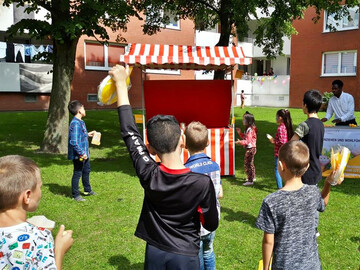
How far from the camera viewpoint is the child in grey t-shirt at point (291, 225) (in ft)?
7.72

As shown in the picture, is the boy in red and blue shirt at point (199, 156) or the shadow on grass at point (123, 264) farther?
the shadow on grass at point (123, 264)

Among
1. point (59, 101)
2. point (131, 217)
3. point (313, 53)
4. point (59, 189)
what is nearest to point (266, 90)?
point (313, 53)

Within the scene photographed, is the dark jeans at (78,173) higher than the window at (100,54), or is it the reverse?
the window at (100,54)

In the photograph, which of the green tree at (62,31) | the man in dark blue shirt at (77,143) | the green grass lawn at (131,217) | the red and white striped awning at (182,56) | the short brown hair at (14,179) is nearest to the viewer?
the short brown hair at (14,179)

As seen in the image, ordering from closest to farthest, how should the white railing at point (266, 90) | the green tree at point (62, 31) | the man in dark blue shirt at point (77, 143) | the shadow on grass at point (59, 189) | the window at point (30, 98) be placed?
the man in dark blue shirt at point (77, 143)
the shadow on grass at point (59, 189)
the green tree at point (62, 31)
the window at point (30, 98)
the white railing at point (266, 90)

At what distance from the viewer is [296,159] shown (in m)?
2.48

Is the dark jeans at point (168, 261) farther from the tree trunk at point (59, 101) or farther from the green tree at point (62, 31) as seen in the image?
the tree trunk at point (59, 101)

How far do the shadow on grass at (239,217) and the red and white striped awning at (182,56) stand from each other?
3303mm

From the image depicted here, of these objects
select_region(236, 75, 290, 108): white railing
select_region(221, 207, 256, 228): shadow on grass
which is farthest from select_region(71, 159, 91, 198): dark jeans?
select_region(236, 75, 290, 108): white railing

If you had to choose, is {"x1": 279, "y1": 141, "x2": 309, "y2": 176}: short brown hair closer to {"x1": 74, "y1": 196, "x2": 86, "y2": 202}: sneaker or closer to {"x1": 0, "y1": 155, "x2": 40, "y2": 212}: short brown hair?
{"x1": 0, "y1": 155, "x2": 40, "y2": 212}: short brown hair

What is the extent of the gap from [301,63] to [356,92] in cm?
508

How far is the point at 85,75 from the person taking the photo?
22547 millimetres

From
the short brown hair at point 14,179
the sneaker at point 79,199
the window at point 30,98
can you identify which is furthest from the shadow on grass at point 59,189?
the window at point 30,98

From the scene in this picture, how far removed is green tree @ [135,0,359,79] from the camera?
10.1m
